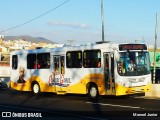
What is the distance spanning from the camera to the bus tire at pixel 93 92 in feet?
67.9

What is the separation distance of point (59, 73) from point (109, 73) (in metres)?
4.37

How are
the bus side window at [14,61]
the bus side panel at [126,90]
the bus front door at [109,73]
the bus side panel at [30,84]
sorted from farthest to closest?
the bus side window at [14,61]
the bus side panel at [30,84]
the bus front door at [109,73]
the bus side panel at [126,90]

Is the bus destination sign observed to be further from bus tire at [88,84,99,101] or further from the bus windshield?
bus tire at [88,84,99,101]

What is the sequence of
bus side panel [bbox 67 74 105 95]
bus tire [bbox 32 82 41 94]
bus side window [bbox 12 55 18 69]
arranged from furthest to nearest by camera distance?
bus side window [bbox 12 55 18 69], bus tire [bbox 32 82 41 94], bus side panel [bbox 67 74 105 95]

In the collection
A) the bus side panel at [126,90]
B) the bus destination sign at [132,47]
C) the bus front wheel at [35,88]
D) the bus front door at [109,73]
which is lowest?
the bus front wheel at [35,88]

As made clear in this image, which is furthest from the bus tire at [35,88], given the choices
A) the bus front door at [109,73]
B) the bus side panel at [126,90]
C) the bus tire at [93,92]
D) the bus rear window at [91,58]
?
the bus side panel at [126,90]

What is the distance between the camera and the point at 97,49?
67.9ft

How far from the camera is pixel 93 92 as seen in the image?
68.6ft

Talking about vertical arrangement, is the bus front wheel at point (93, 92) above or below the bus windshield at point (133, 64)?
below

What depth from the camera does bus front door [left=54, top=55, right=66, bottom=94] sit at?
2327 cm

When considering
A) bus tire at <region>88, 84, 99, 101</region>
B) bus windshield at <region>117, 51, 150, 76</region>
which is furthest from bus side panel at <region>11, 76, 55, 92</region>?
bus windshield at <region>117, 51, 150, 76</region>

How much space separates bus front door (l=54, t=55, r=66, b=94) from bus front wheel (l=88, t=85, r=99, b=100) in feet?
8.08

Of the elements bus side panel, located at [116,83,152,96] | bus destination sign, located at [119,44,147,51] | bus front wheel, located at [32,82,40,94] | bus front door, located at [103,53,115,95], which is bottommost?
bus front wheel, located at [32,82,40,94]

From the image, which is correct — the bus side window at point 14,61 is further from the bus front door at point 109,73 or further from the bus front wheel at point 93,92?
the bus front door at point 109,73
